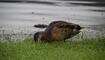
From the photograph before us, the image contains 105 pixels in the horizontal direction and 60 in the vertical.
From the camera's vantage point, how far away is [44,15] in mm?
2979

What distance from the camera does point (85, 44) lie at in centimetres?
288

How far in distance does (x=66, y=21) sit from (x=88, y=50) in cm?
39

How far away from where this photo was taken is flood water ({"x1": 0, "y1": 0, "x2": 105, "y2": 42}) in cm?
291

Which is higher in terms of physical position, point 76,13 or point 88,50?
point 76,13

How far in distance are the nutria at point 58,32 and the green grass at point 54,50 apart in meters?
0.08

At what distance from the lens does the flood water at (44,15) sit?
9.55 ft

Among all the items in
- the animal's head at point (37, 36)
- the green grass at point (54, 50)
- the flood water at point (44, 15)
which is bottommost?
the green grass at point (54, 50)

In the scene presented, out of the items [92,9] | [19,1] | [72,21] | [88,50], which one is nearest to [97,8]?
[92,9]

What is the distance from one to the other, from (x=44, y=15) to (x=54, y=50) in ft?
1.44

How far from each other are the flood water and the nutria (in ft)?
0.18

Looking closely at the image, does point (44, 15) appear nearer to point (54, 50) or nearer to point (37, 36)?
point (37, 36)

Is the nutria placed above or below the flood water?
below

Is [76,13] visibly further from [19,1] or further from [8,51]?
[8,51]

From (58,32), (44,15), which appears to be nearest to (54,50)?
(58,32)
